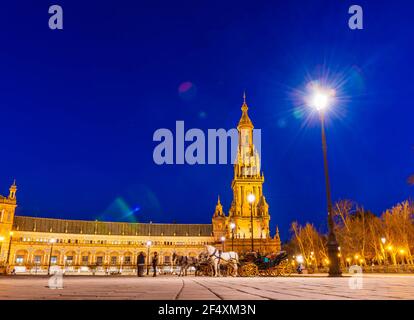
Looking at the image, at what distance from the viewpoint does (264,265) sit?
987 inches

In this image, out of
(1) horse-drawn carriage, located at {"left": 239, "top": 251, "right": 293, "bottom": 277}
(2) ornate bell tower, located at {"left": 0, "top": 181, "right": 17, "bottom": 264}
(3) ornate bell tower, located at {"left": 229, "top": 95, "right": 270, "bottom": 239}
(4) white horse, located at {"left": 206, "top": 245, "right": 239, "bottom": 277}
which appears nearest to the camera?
(1) horse-drawn carriage, located at {"left": 239, "top": 251, "right": 293, "bottom": 277}

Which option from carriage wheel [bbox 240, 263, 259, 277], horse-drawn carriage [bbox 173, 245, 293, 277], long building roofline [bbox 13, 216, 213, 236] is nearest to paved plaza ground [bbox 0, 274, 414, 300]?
carriage wheel [bbox 240, 263, 259, 277]

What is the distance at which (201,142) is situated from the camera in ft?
109

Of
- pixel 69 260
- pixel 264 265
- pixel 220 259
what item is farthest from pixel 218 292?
pixel 69 260

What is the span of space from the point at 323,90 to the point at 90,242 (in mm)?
115310

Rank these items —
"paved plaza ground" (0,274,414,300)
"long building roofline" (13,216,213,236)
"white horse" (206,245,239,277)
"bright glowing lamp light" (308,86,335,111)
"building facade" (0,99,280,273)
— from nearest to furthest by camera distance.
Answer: "paved plaza ground" (0,274,414,300) → "bright glowing lamp light" (308,86,335,111) → "white horse" (206,245,239,277) → "building facade" (0,99,280,273) → "long building roofline" (13,216,213,236)

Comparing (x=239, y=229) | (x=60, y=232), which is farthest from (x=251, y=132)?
(x=60, y=232)

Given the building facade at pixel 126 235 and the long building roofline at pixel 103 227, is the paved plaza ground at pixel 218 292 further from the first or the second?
the long building roofline at pixel 103 227

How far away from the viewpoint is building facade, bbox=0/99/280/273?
308ft

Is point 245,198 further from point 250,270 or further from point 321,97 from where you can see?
point 321,97

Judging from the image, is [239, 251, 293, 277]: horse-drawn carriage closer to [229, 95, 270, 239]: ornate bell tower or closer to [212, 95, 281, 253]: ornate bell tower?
[212, 95, 281, 253]: ornate bell tower

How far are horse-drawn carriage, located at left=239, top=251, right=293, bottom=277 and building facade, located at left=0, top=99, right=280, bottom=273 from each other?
57.7 meters

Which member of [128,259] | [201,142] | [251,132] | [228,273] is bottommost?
[128,259]
